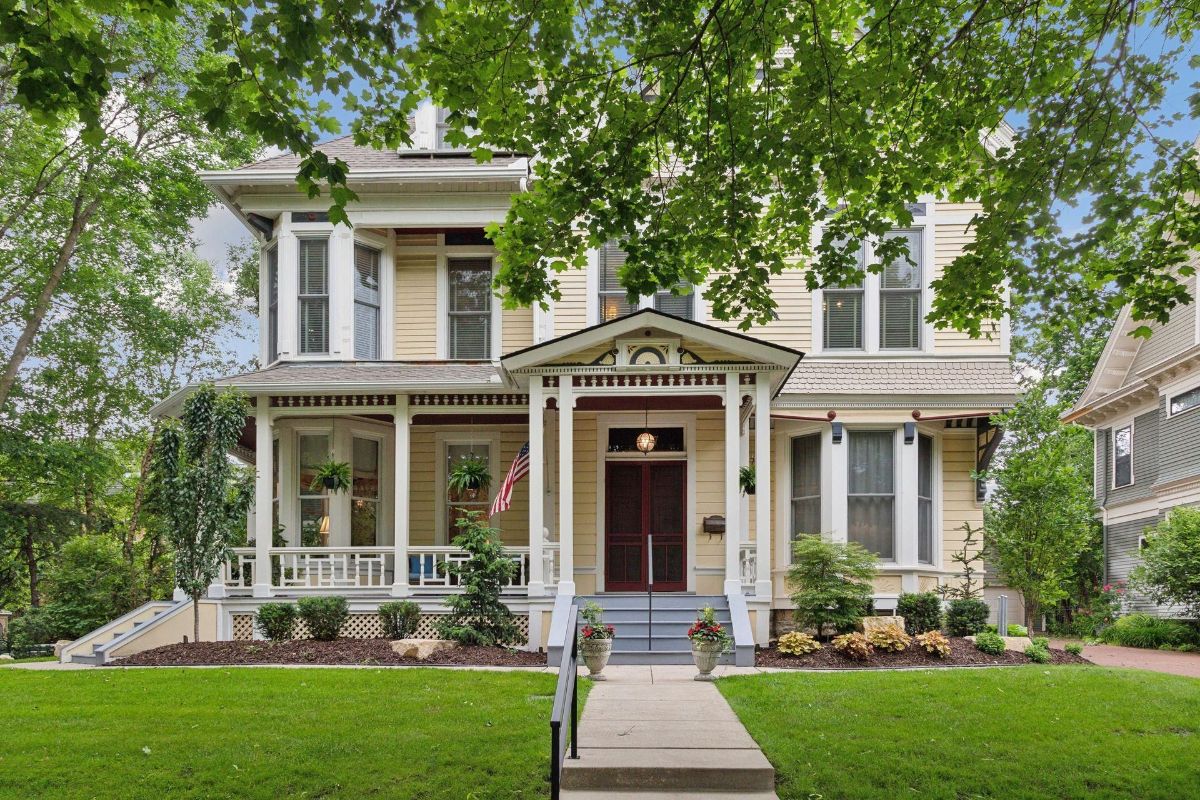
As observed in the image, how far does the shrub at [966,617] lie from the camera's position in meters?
13.3

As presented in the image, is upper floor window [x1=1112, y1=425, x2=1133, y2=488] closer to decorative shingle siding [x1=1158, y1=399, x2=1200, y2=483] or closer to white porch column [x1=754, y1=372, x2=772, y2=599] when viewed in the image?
decorative shingle siding [x1=1158, y1=399, x2=1200, y2=483]

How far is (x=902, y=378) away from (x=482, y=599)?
759 cm

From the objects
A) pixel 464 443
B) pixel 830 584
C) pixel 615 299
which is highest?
pixel 615 299

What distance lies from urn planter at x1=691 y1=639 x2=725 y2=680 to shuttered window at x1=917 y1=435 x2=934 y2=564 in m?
5.97

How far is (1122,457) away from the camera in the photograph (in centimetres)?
2438

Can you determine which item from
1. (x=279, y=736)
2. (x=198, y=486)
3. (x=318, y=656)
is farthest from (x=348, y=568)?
(x=279, y=736)

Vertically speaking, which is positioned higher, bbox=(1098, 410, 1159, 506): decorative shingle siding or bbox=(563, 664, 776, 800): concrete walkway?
bbox=(1098, 410, 1159, 506): decorative shingle siding

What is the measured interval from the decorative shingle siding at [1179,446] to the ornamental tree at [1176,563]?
8.32 ft

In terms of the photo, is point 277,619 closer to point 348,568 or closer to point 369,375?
point 348,568

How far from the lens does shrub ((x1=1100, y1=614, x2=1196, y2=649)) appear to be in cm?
1733

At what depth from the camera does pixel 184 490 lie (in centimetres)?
1223

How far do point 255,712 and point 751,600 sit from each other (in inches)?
266

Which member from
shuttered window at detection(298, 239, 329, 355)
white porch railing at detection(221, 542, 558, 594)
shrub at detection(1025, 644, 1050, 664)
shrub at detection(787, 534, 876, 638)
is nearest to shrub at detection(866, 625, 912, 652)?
shrub at detection(787, 534, 876, 638)

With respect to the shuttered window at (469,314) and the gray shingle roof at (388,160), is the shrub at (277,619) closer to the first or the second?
the shuttered window at (469,314)
